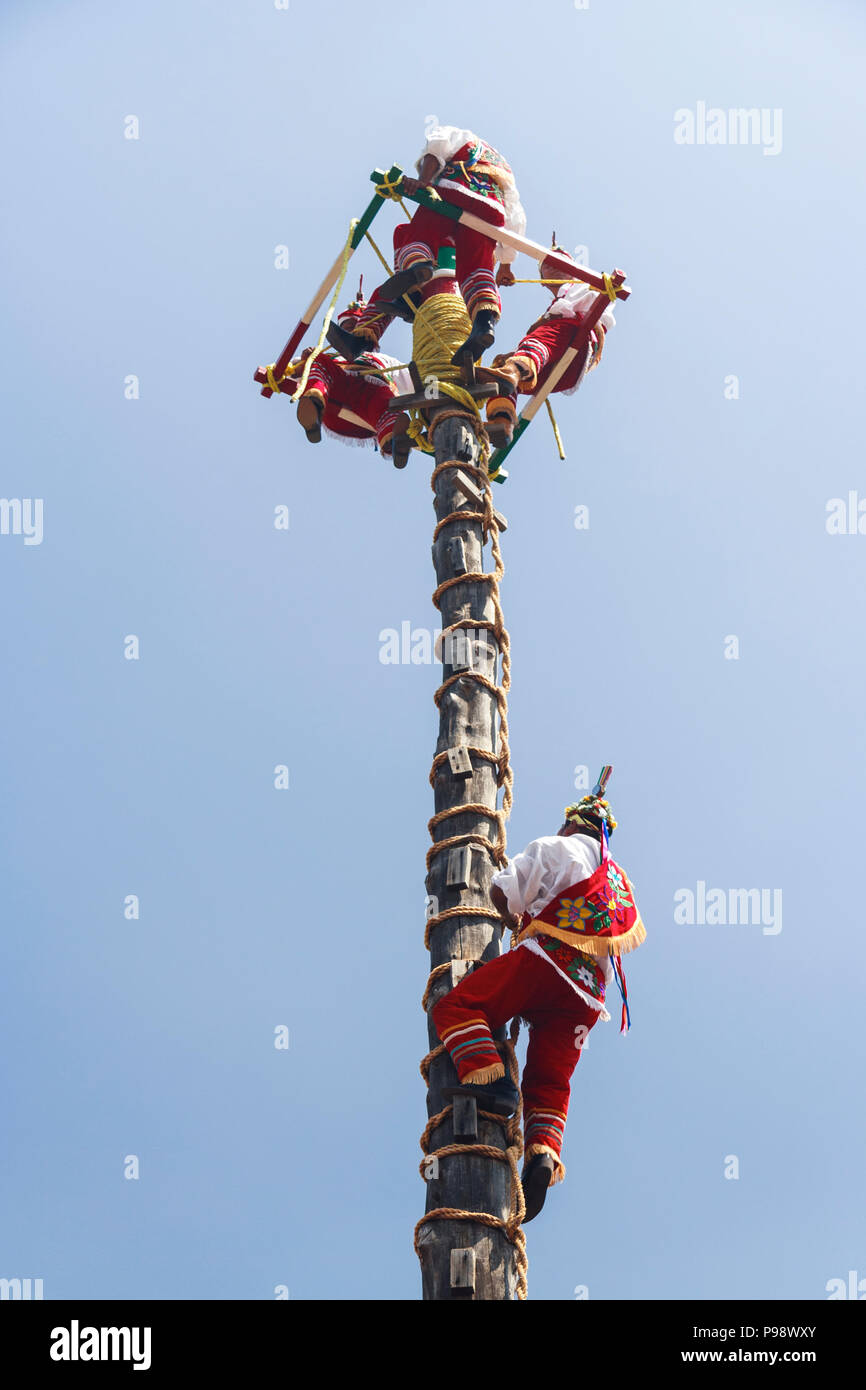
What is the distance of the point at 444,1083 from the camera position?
426 cm

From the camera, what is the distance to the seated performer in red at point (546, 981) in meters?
4.30

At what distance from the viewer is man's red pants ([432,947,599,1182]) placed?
4227 millimetres

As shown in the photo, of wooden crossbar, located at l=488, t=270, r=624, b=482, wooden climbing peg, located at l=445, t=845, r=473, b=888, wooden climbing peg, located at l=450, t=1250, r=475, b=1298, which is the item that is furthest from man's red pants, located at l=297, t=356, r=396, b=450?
wooden climbing peg, located at l=450, t=1250, r=475, b=1298

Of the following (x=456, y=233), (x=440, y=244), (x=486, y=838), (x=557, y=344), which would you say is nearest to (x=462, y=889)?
(x=486, y=838)

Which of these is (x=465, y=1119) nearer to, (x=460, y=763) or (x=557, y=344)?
(x=460, y=763)

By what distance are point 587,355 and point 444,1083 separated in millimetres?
4087

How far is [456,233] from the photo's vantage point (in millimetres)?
6797

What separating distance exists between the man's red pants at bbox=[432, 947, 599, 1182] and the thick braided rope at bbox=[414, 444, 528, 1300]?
3.8 inches

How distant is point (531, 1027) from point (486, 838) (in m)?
0.67

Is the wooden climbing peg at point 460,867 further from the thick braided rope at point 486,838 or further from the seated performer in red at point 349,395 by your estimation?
the seated performer in red at point 349,395

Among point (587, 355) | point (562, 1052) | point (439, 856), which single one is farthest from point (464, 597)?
point (587, 355)

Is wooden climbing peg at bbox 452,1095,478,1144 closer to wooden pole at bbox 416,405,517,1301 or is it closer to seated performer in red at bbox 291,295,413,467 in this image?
wooden pole at bbox 416,405,517,1301

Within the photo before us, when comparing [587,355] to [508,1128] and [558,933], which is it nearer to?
[558,933]
